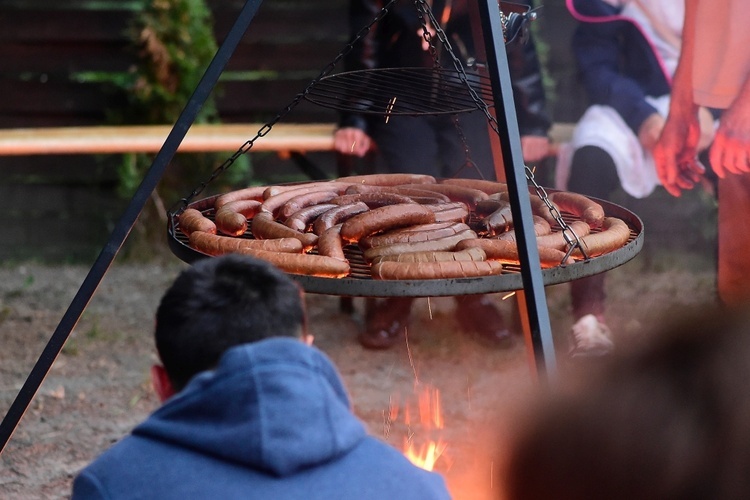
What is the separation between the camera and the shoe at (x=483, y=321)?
486 cm

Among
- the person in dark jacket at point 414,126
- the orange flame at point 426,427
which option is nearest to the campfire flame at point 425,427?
the orange flame at point 426,427

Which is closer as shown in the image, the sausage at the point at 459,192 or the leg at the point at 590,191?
the sausage at the point at 459,192

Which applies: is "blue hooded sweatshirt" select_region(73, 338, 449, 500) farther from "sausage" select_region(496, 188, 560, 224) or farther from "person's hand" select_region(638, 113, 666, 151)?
"person's hand" select_region(638, 113, 666, 151)

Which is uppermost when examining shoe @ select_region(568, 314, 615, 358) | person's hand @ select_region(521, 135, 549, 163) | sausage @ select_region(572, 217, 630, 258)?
sausage @ select_region(572, 217, 630, 258)

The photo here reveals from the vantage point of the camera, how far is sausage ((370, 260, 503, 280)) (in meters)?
2.25

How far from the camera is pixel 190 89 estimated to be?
233 inches

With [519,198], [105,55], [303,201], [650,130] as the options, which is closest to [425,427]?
[303,201]

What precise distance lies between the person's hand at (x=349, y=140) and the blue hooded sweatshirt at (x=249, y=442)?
3.55 metres

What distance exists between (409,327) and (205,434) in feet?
12.2

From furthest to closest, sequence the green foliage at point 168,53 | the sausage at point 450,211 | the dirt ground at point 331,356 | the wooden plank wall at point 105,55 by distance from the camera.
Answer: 1. the wooden plank wall at point 105,55
2. the green foliage at point 168,53
3. the dirt ground at point 331,356
4. the sausage at point 450,211

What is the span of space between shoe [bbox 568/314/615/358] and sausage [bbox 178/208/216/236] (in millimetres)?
2469

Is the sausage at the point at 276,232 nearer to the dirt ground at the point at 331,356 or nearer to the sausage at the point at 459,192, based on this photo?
the sausage at the point at 459,192

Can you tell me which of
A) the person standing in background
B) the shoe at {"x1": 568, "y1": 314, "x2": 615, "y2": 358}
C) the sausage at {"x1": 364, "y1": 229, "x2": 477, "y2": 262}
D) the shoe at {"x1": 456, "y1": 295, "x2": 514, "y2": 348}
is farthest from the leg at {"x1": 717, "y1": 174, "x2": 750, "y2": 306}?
the sausage at {"x1": 364, "y1": 229, "x2": 477, "y2": 262}

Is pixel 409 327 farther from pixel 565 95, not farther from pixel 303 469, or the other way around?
pixel 303 469
